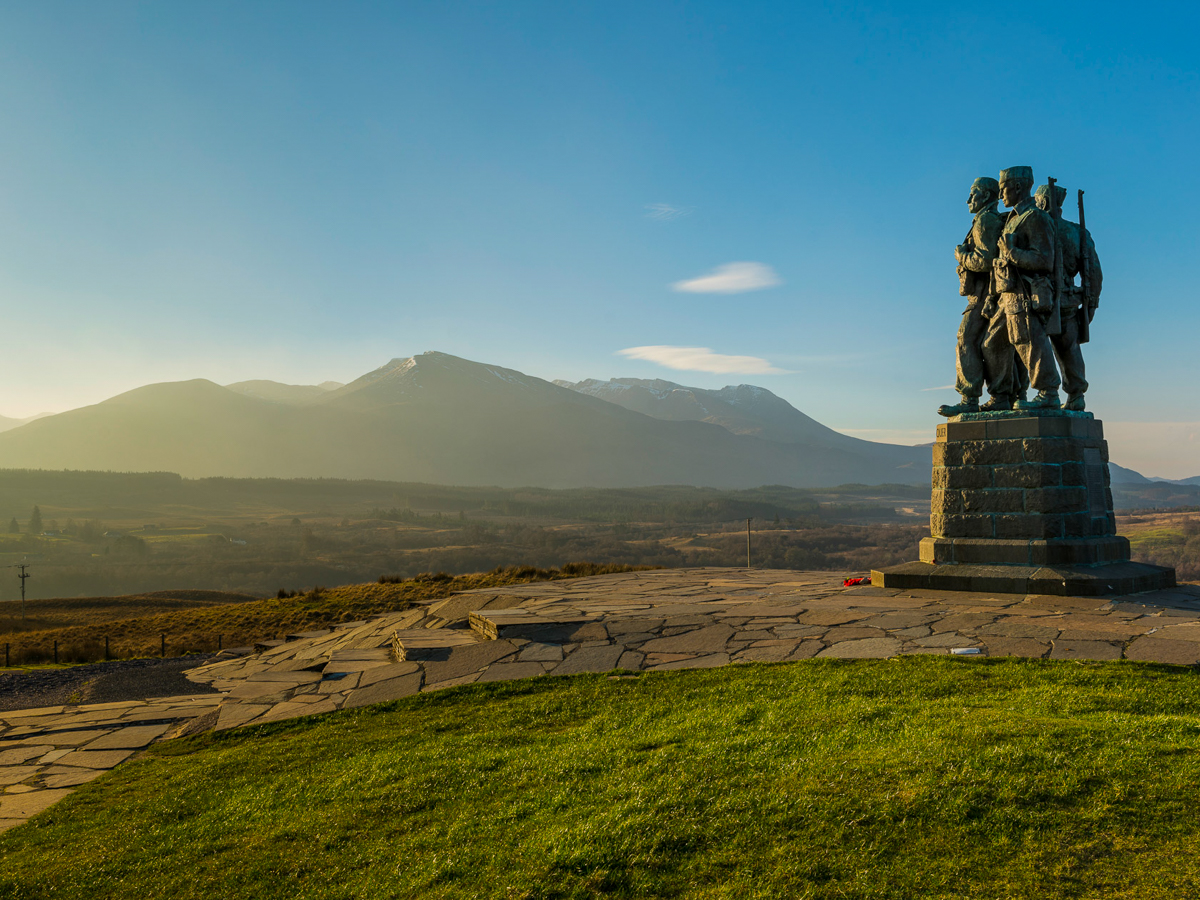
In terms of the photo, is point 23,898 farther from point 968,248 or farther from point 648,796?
point 968,248

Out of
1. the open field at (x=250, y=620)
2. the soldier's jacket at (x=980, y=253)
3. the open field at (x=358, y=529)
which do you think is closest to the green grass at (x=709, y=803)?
the soldier's jacket at (x=980, y=253)

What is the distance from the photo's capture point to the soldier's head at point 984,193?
9289 millimetres

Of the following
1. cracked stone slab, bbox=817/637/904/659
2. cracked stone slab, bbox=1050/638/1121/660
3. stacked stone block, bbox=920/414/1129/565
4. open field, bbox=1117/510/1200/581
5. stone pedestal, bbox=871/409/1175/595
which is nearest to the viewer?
cracked stone slab, bbox=1050/638/1121/660

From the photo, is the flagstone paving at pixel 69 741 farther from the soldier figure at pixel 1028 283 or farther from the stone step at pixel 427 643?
the soldier figure at pixel 1028 283

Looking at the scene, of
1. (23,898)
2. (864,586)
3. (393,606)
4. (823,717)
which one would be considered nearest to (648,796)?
(823,717)

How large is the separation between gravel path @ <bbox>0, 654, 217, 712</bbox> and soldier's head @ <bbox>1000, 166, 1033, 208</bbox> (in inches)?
482

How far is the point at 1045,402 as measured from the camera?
8.72m

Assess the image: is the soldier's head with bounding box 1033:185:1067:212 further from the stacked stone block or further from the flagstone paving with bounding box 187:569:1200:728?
the flagstone paving with bounding box 187:569:1200:728

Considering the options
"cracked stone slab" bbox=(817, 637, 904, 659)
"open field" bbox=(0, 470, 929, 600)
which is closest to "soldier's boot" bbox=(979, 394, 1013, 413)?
"cracked stone slab" bbox=(817, 637, 904, 659)

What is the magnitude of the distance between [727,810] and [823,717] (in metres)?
1.40

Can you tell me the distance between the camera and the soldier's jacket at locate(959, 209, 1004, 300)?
29.7 ft

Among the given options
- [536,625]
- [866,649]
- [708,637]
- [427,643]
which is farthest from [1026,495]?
[427,643]

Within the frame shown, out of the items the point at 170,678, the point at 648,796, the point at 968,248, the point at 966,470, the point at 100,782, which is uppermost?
the point at 968,248

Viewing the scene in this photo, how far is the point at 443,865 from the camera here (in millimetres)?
2805
